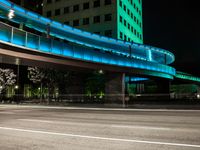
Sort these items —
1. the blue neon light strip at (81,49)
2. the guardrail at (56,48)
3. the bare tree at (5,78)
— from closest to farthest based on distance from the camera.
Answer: the guardrail at (56,48)
the blue neon light strip at (81,49)
the bare tree at (5,78)

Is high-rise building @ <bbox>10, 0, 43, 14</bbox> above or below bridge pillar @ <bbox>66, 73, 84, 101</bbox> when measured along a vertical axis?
above

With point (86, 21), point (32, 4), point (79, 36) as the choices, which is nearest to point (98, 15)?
point (86, 21)

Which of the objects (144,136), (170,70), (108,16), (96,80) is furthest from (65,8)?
(144,136)

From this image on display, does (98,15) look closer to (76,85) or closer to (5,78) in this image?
(76,85)

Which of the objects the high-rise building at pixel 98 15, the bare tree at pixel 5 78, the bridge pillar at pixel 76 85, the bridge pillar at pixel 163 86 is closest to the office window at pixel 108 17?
the high-rise building at pixel 98 15

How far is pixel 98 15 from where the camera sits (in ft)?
234

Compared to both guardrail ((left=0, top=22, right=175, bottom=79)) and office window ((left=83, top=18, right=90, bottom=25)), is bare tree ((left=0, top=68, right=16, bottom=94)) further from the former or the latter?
guardrail ((left=0, top=22, right=175, bottom=79))

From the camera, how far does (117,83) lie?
41.4 meters

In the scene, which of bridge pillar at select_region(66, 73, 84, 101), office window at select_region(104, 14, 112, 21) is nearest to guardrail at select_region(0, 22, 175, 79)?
bridge pillar at select_region(66, 73, 84, 101)

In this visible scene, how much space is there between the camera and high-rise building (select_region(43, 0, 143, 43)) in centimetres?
6906

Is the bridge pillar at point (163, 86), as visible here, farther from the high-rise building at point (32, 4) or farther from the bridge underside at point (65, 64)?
the high-rise building at point (32, 4)

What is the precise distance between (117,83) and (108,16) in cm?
3355

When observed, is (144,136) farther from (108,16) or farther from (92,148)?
(108,16)

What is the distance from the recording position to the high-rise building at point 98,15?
69062 millimetres
